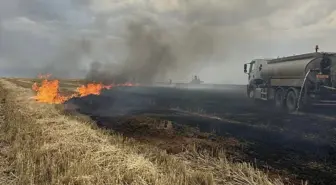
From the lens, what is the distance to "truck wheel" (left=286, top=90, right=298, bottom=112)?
81.9ft

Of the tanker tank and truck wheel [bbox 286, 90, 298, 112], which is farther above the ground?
the tanker tank

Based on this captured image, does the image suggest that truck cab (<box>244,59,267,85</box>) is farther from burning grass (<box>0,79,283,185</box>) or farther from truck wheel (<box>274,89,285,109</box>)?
burning grass (<box>0,79,283,185</box>)

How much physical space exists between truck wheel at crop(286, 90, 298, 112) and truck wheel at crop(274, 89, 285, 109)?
0.87 meters

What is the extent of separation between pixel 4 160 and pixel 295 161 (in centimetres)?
790

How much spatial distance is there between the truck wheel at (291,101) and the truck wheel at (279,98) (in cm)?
87

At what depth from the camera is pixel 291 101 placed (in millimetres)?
25656

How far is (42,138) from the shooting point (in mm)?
11312

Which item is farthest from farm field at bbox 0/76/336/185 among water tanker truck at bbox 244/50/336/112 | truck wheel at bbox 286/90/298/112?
truck wheel at bbox 286/90/298/112

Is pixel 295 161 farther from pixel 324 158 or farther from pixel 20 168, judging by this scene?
pixel 20 168

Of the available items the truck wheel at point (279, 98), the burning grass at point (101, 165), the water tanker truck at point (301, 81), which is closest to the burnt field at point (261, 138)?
the burning grass at point (101, 165)

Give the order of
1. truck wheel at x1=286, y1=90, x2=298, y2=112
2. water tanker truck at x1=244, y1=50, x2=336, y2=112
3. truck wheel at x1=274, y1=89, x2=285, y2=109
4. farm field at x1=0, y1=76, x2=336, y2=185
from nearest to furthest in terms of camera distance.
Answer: farm field at x1=0, y1=76, x2=336, y2=185 < water tanker truck at x1=244, y1=50, x2=336, y2=112 < truck wheel at x1=286, y1=90, x2=298, y2=112 < truck wheel at x1=274, y1=89, x2=285, y2=109

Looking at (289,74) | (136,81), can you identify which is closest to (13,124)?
(289,74)

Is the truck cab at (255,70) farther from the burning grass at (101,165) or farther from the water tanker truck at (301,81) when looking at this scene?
the burning grass at (101,165)

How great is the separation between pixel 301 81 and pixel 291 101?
194 centimetres
